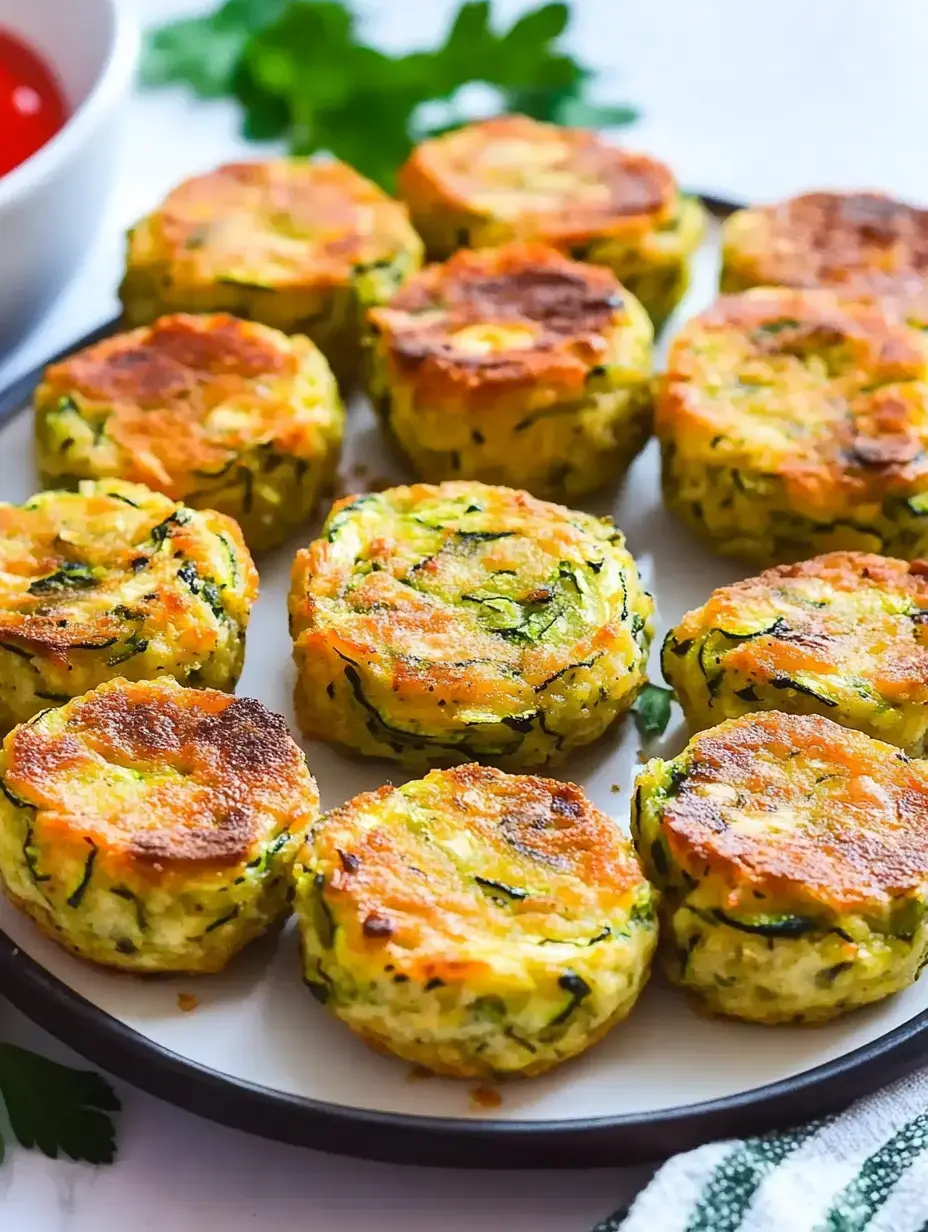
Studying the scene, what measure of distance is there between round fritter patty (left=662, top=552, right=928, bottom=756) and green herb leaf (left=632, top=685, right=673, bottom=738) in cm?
6

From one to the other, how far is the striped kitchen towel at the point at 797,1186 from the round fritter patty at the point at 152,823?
0.73 meters

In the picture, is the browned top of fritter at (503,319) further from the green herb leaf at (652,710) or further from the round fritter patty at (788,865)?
the round fritter patty at (788,865)

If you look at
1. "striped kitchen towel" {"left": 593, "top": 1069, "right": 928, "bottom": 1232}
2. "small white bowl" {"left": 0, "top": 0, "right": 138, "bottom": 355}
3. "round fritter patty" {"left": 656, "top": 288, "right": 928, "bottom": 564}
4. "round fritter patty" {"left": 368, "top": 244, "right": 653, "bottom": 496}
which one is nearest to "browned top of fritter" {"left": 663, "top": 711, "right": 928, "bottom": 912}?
"striped kitchen towel" {"left": 593, "top": 1069, "right": 928, "bottom": 1232}

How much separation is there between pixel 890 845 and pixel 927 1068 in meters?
0.41

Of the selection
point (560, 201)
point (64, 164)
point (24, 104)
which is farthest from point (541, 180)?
point (24, 104)

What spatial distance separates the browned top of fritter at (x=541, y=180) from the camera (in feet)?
12.2

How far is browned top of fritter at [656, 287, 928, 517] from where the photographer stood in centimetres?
305

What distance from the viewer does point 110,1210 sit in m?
2.41

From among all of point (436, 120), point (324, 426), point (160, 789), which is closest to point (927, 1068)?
point (160, 789)

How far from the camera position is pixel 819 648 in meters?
2.70

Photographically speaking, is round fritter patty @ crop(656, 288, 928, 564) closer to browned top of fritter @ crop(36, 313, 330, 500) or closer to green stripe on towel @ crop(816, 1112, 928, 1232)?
browned top of fritter @ crop(36, 313, 330, 500)

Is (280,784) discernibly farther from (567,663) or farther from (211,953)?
(567,663)

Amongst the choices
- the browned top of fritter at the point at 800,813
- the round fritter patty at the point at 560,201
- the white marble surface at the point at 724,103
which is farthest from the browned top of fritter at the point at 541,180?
A: the browned top of fritter at the point at 800,813

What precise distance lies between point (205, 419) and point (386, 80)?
5.69 feet
